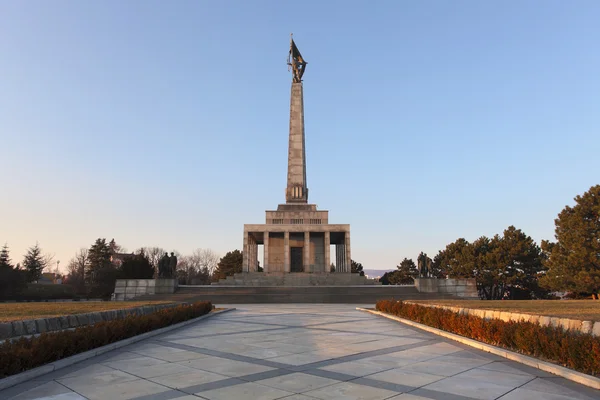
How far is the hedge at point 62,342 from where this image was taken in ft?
20.4

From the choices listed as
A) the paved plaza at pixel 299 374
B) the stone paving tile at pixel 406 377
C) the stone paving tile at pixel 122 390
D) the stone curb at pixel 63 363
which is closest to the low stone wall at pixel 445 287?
the paved plaza at pixel 299 374

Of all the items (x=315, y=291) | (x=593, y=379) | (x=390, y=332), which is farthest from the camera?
(x=315, y=291)

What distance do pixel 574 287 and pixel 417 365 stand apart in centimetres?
3679

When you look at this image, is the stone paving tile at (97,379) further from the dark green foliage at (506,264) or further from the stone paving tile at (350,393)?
the dark green foliage at (506,264)

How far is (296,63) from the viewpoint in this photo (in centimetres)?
5072

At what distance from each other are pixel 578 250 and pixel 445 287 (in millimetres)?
13923

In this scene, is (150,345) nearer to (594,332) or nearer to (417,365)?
(417,365)

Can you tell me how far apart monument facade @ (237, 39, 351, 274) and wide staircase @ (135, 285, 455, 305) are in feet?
34.0

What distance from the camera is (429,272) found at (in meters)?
33.0

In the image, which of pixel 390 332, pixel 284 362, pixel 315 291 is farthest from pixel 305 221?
pixel 284 362

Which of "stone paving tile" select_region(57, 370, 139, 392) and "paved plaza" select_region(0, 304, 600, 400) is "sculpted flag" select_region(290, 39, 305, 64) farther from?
"stone paving tile" select_region(57, 370, 139, 392)

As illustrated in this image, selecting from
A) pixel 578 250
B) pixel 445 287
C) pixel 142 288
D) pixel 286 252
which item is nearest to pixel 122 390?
pixel 142 288

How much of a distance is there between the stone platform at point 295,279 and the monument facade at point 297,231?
3.18 m

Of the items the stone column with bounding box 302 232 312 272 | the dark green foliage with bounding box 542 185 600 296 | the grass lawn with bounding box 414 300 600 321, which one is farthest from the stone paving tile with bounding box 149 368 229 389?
the dark green foliage with bounding box 542 185 600 296
